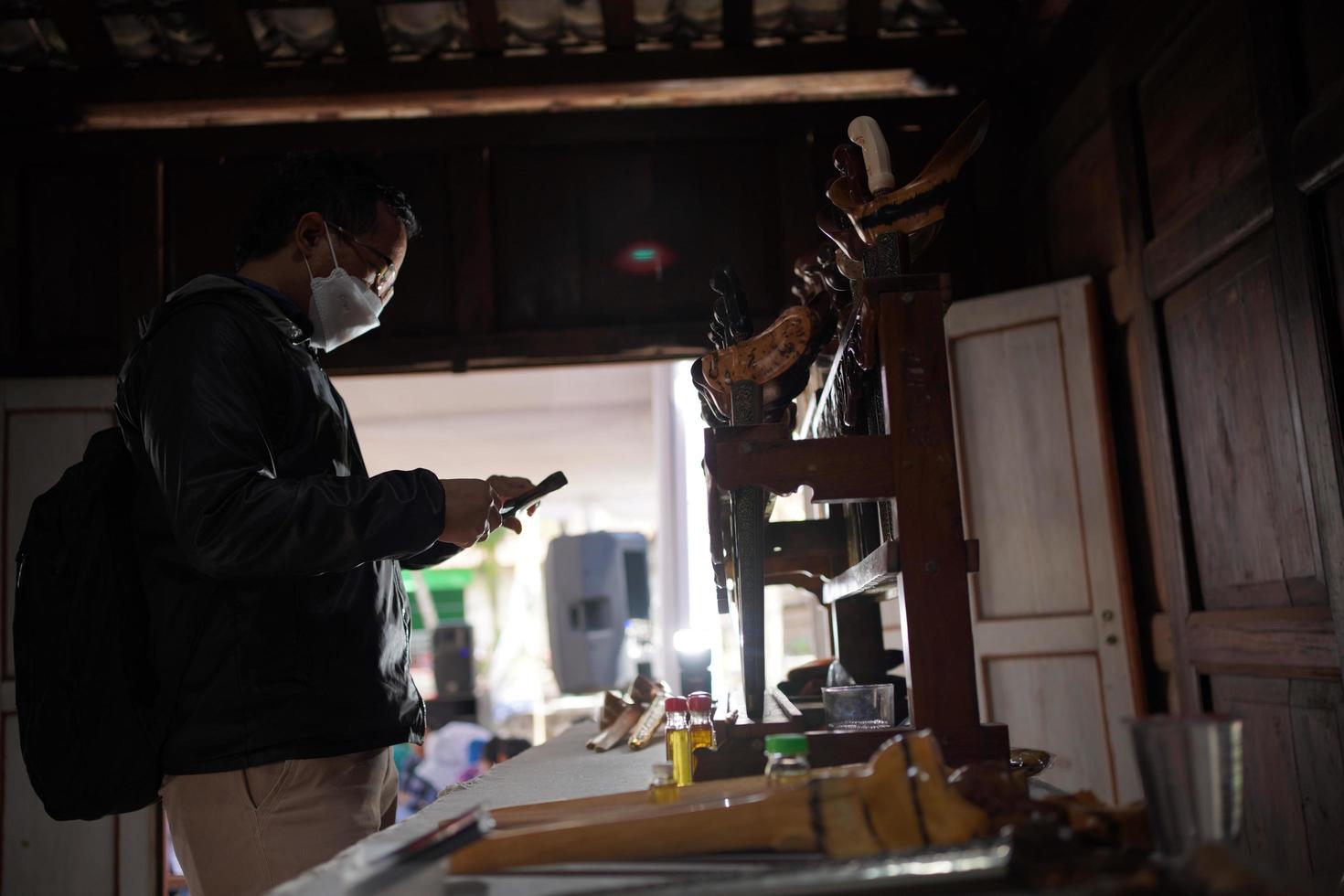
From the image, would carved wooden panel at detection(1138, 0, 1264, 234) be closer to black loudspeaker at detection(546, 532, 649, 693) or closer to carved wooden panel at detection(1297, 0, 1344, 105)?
carved wooden panel at detection(1297, 0, 1344, 105)

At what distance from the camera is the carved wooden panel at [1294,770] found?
7.47 ft

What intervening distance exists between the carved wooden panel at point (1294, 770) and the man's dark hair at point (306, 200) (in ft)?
7.06

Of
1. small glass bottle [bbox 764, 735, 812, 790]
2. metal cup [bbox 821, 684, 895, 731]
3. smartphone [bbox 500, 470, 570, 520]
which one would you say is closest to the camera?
small glass bottle [bbox 764, 735, 812, 790]

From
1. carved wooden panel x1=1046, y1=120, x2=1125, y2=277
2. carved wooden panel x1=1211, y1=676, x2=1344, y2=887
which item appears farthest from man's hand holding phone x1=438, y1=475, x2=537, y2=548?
carved wooden panel x1=1046, y1=120, x2=1125, y2=277

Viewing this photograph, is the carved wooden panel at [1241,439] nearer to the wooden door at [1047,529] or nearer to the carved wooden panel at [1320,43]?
the carved wooden panel at [1320,43]

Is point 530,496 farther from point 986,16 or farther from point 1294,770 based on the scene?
point 986,16

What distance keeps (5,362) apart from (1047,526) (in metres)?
3.56

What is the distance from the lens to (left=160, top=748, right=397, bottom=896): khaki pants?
136 cm

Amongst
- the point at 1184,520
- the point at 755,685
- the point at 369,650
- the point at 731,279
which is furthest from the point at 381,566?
Answer: the point at 1184,520

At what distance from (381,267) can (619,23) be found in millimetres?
2213

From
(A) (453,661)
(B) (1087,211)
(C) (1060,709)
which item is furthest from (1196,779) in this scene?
(A) (453,661)

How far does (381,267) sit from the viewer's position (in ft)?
5.81

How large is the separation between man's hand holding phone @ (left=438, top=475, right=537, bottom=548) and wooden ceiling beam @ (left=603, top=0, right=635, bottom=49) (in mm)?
2582

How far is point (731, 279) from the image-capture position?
1.75 m
